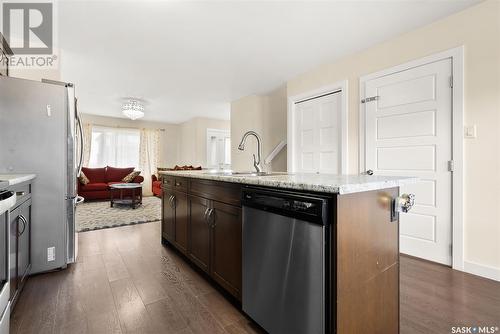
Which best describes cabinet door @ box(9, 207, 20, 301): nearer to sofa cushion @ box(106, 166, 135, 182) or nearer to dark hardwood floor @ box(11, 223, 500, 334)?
dark hardwood floor @ box(11, 223, 500, 334)

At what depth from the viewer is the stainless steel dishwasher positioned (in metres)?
1.02

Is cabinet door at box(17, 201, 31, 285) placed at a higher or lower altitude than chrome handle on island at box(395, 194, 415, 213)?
lower

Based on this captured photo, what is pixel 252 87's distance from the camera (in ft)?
14.8

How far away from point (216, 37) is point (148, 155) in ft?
19.1

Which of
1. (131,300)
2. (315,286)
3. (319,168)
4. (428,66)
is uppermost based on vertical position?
(428,66)

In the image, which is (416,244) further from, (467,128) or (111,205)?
(111,205)

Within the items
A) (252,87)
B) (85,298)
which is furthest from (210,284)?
(252,87)

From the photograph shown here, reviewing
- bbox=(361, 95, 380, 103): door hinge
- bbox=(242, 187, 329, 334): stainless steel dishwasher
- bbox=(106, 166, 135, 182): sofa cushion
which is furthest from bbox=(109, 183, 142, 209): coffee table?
bbox=(361, 95, 380, 103): door hinge

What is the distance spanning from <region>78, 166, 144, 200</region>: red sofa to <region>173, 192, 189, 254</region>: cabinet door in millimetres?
4350

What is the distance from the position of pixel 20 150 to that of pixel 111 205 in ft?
11.5

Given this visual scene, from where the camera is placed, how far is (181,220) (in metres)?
2.40

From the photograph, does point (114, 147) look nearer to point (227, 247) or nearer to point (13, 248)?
point (13, 248)

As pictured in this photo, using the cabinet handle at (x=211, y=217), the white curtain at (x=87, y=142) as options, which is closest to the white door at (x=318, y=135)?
the cabinet handle at (x=211, y=217)

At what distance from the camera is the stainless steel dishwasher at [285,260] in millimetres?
1021
